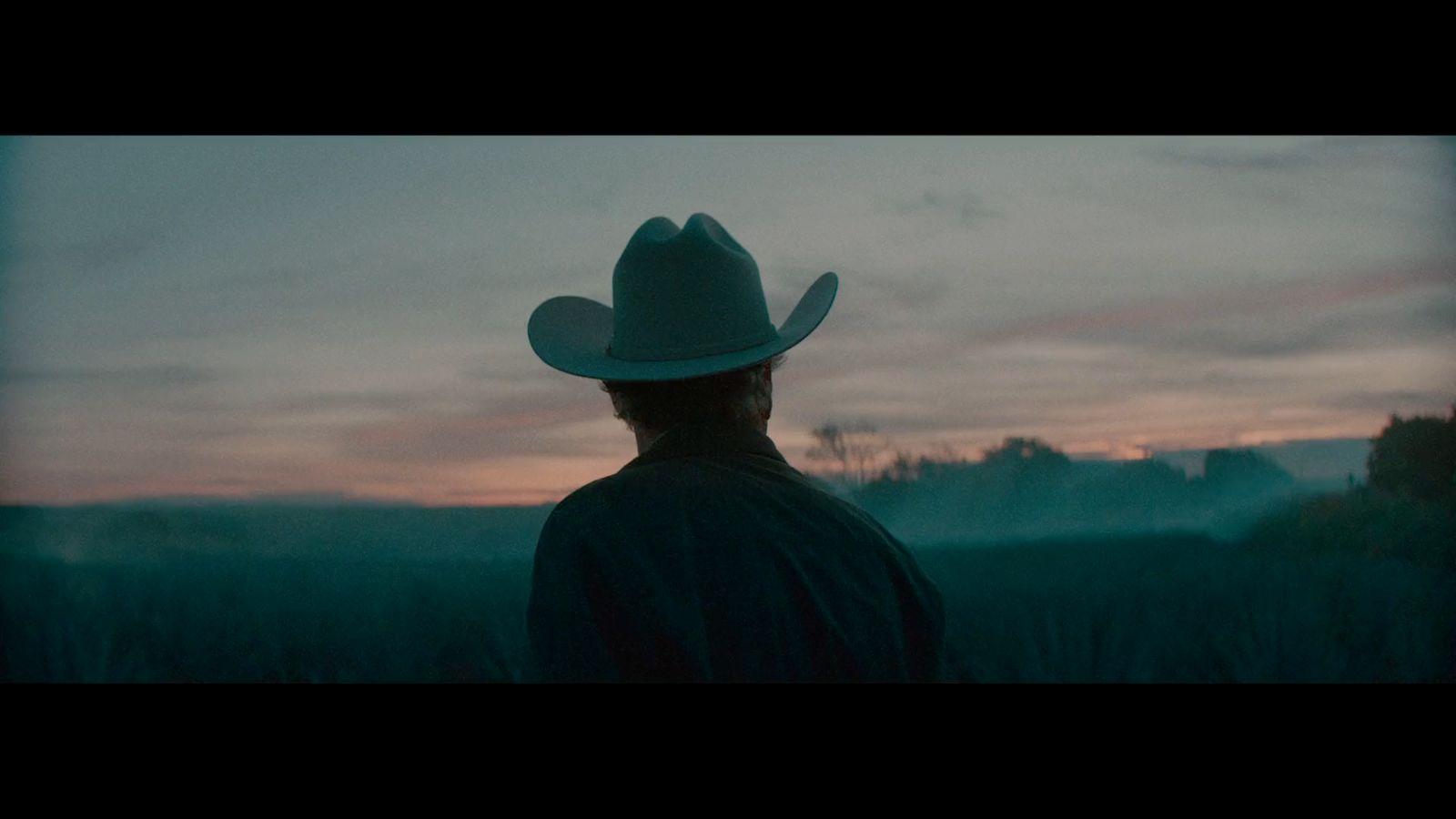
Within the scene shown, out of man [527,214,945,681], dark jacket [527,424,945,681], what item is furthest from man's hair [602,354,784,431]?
dark jacket [527,424,945,681]

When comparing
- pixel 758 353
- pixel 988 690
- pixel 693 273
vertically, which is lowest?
pixel 988 690

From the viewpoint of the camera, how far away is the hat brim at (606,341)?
2.12 m

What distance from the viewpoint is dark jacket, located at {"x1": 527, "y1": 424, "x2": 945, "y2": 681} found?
6.24 feet

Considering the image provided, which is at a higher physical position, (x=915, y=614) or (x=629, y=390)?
(x=629, y=390)

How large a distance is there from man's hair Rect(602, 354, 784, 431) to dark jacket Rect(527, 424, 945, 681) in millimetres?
179

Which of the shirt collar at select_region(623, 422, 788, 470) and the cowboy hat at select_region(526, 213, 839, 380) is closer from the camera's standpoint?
the shirt collar at select_region(623, 422, 788, 470)

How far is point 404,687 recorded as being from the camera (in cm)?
231

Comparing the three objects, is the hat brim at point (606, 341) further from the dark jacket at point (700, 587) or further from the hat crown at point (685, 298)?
the dark jacket at point (700, 587)

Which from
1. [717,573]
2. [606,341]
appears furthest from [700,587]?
[606,341]

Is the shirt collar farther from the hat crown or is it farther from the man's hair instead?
the hat crown

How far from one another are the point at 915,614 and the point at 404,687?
3.66 ft

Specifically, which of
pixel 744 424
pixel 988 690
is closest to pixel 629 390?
pixel 744 424

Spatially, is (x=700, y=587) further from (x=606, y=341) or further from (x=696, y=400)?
(x=606, y=341)

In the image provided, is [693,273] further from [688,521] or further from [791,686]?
[791,686]
